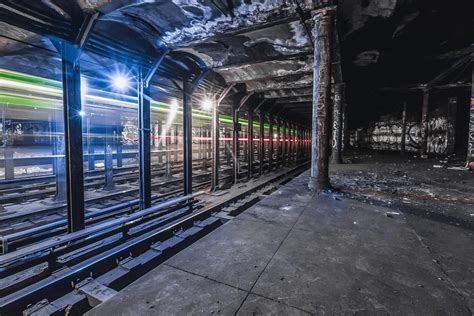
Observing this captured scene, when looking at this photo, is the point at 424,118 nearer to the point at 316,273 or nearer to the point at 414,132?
the point at 414,132

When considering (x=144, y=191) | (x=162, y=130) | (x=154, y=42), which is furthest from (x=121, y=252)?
(x=162, y=130)

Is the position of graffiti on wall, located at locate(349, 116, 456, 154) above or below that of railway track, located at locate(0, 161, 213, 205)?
above

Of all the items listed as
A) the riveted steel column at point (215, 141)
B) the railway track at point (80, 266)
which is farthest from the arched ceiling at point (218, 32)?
the railway track at point (80, 266)

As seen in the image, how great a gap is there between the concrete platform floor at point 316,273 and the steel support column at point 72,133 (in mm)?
2502

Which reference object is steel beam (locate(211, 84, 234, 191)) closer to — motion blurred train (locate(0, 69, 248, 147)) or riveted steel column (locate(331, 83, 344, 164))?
motion blurred train (locate(0, 69, 248, 147))

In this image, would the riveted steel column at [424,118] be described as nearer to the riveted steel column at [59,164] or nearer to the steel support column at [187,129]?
the steel support column at [187,129]

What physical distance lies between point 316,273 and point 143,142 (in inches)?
165

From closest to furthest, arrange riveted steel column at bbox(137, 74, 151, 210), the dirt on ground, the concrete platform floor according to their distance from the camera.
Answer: the concrete platform floor → the dirt on ground → riveted steel column at bbox(137, 74, 151, 210)

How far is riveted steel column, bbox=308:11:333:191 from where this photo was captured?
4.01 meters

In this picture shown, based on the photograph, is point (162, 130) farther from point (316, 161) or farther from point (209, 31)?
point (316, 161)

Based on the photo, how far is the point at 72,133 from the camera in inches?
136

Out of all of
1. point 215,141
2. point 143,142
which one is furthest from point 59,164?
point 215,141

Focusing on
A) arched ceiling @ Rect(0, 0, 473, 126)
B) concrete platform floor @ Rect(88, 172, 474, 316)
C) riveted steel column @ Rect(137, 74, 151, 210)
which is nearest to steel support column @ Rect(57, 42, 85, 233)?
arched ceiling @ Rect(0, 0, 473, 126)

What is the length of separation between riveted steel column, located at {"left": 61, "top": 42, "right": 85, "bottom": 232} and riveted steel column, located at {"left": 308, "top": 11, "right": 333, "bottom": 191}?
4.02 m
